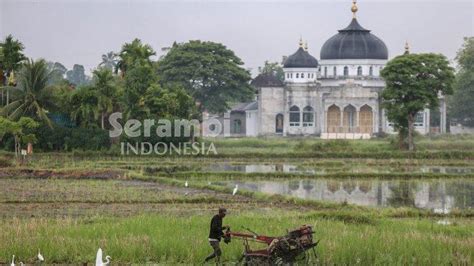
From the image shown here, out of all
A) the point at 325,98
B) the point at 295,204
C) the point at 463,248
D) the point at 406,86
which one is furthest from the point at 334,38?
the point at 463,248

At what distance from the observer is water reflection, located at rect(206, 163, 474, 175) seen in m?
37.7

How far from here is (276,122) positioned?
72.0m

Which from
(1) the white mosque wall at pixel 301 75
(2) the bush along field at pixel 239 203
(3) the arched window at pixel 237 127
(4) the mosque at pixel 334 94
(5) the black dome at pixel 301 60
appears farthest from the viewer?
(3) the arched window at pixel 237 127

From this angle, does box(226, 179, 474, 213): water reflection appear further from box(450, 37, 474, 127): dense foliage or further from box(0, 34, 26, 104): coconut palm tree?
box(450, 37, 474, 127): dense foliage

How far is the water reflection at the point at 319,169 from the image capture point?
37656 millimetres

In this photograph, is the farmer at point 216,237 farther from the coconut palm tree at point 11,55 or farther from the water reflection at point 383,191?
the coconut palm tree at point 11,55

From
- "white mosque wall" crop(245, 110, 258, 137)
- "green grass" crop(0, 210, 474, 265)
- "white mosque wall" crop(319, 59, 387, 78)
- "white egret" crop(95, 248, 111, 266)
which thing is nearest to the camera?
"white egret" crop(95, 248, 111, 266)

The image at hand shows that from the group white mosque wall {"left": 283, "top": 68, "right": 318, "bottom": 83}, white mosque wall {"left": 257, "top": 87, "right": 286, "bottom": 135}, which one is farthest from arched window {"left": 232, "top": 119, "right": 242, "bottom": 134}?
white mosque wall {"left": 257, "top": 87, "right": 286, "bottom": 135}

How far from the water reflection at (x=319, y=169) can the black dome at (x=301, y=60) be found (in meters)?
31.6

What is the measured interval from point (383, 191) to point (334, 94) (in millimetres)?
38571

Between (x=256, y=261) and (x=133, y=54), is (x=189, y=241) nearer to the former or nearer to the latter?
(x=256, y=261)

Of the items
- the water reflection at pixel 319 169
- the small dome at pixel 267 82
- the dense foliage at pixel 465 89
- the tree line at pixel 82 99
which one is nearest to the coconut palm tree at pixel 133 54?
the tree line at pixel 82 99

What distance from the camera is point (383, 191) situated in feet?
100

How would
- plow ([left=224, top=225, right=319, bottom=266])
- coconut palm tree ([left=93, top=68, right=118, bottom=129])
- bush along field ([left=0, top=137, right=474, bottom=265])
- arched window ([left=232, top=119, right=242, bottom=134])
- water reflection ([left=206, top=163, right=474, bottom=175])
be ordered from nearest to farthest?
plow ([left=224, top=225, right=319, bottom=266]) < bush along field ([left=0, top=137, right=474, bottom=265]) < water reflection ([left=206, top=163, right=474, bottom=175]) < coconut palm tree ([left=93, top=68, right=118, bottom=129]) < arched window ([left=232, top=119, right=242, bottom=134])
